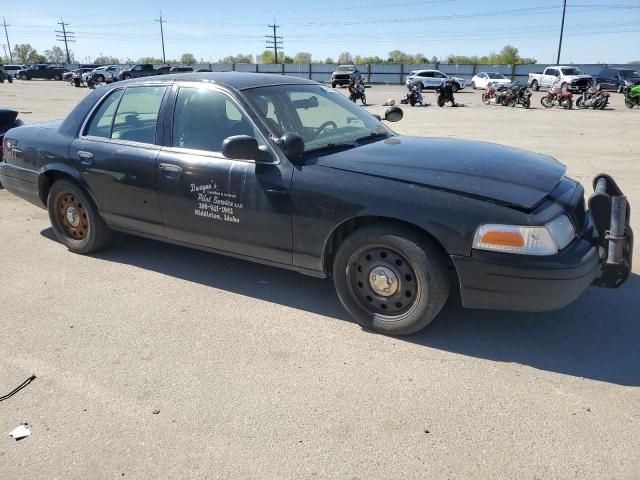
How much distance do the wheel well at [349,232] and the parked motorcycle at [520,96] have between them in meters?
22.2

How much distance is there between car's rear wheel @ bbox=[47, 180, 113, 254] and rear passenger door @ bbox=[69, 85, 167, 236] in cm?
23

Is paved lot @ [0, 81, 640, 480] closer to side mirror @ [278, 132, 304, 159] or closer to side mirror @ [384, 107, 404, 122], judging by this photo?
side mirror @ [278, 132, 304, 159]

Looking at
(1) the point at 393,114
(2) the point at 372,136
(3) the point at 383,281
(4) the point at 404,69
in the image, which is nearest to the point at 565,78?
(4) the point at 404,69

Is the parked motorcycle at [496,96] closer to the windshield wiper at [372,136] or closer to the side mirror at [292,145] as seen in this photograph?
the windshield wiper at [372,136]

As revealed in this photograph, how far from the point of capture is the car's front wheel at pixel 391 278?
3.27 m

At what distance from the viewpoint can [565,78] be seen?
31172 millimetres

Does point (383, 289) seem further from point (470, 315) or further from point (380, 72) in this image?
point (380, 72)

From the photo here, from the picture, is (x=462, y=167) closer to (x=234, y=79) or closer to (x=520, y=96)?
(x=234, y=79)

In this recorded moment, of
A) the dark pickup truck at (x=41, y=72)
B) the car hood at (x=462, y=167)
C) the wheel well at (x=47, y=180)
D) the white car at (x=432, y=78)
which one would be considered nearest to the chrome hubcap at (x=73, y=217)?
the wheel well at (x=47, y=180)

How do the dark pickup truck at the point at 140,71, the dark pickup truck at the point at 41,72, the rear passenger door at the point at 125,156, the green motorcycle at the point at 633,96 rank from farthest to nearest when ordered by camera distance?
the dark pickup truck at the point at 41,72, the dark pickup truck at the point at 140,71, the green motorcycle at the point at 633,96, the rear passenger door at the point at 125,156

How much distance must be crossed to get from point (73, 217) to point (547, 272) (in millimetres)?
4336

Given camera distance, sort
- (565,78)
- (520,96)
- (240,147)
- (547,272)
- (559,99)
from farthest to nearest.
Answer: (565,78) < (520,96) < (559,99) < (240,147) < (547,272)

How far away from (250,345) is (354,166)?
54.6 inches

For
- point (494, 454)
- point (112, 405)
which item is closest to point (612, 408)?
point (494, 454)
